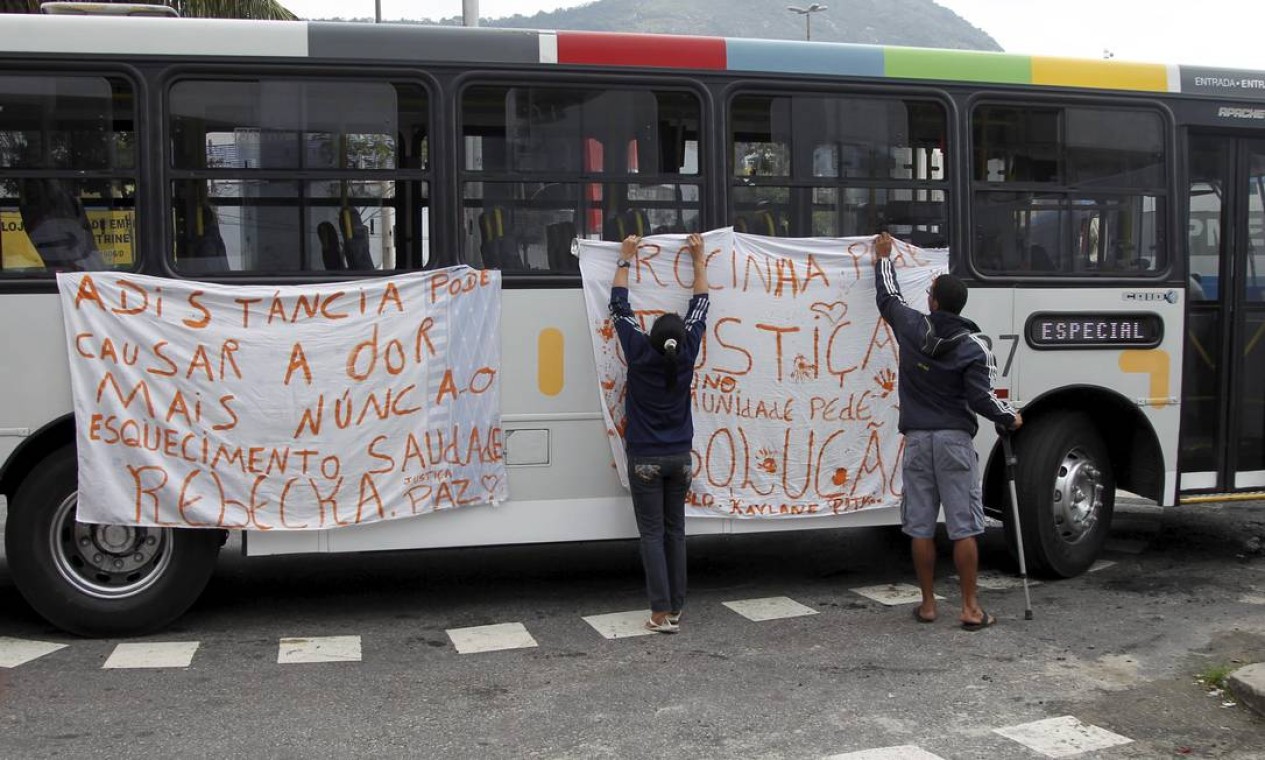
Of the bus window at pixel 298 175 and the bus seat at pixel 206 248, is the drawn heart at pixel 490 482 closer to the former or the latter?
the bus window at pixel 298 175

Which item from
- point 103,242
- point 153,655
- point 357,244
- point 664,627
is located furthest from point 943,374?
point 103,242

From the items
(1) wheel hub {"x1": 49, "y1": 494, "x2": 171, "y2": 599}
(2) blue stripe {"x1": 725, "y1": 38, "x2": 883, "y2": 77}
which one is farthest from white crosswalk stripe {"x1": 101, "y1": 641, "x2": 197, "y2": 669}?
(2) blue stripe {"x1": 725, "y1": 38, "x2": 883, "y2": 77}

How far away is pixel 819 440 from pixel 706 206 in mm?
1486

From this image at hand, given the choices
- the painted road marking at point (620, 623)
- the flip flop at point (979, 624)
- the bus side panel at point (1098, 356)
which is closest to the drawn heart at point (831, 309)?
the bus side panel at point (1098, 356)

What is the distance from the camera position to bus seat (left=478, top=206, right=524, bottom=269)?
259 inches

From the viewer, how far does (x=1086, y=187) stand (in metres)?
7.60

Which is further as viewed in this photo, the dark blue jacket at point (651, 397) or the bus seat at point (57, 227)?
the dark blue jacket at point (651, 397)

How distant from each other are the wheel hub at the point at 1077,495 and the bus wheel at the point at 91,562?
192 inches

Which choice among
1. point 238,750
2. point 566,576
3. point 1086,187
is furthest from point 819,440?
point 238,750

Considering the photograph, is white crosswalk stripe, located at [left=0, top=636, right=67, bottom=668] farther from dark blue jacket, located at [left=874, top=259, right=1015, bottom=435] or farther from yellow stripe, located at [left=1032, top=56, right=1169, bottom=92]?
yellow stripe, located at [left=1032, top=56, right=1169, bottom=92]

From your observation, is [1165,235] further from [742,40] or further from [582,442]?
[582,442]

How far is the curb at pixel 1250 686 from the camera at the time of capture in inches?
203

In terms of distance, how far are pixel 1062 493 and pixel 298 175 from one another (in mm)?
4783

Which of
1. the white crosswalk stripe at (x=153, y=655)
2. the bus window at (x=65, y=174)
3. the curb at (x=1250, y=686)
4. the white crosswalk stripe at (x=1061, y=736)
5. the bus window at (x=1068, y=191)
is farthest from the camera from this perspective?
the bus window at (x=1068, y=191)
